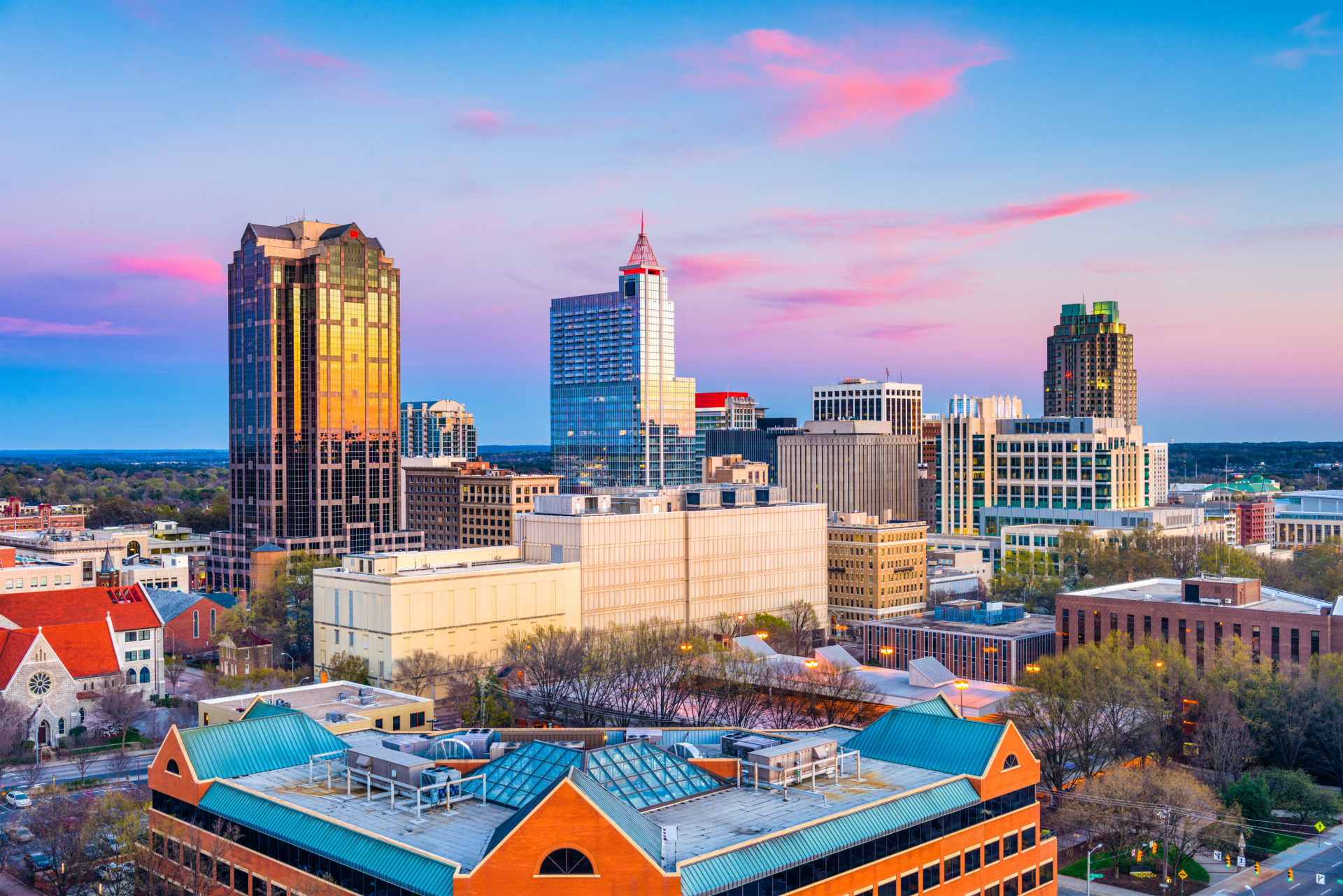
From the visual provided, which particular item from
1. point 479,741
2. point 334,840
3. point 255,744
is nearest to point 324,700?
point 255,744

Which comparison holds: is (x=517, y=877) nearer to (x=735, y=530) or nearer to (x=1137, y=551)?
(x=735, y=530)

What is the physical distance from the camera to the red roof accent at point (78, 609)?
423 feet

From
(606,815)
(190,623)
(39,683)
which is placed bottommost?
(190,623)

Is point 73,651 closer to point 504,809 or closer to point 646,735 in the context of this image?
point 646,735

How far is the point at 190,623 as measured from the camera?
162125 millimetres

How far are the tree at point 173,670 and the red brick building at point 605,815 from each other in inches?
2889

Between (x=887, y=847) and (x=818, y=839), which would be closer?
(x=818, y=839)

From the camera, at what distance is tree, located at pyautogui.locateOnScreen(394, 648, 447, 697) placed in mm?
122625

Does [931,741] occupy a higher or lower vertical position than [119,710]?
A: higher

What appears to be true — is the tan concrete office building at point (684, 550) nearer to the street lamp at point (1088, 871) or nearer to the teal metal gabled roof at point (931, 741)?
the street lamp at point (1088, 871)

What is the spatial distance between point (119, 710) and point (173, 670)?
89.8 feet

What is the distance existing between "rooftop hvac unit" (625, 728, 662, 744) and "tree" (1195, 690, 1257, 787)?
151 ft

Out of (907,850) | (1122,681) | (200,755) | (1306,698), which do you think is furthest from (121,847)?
(1306,698)

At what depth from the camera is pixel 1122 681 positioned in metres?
103
